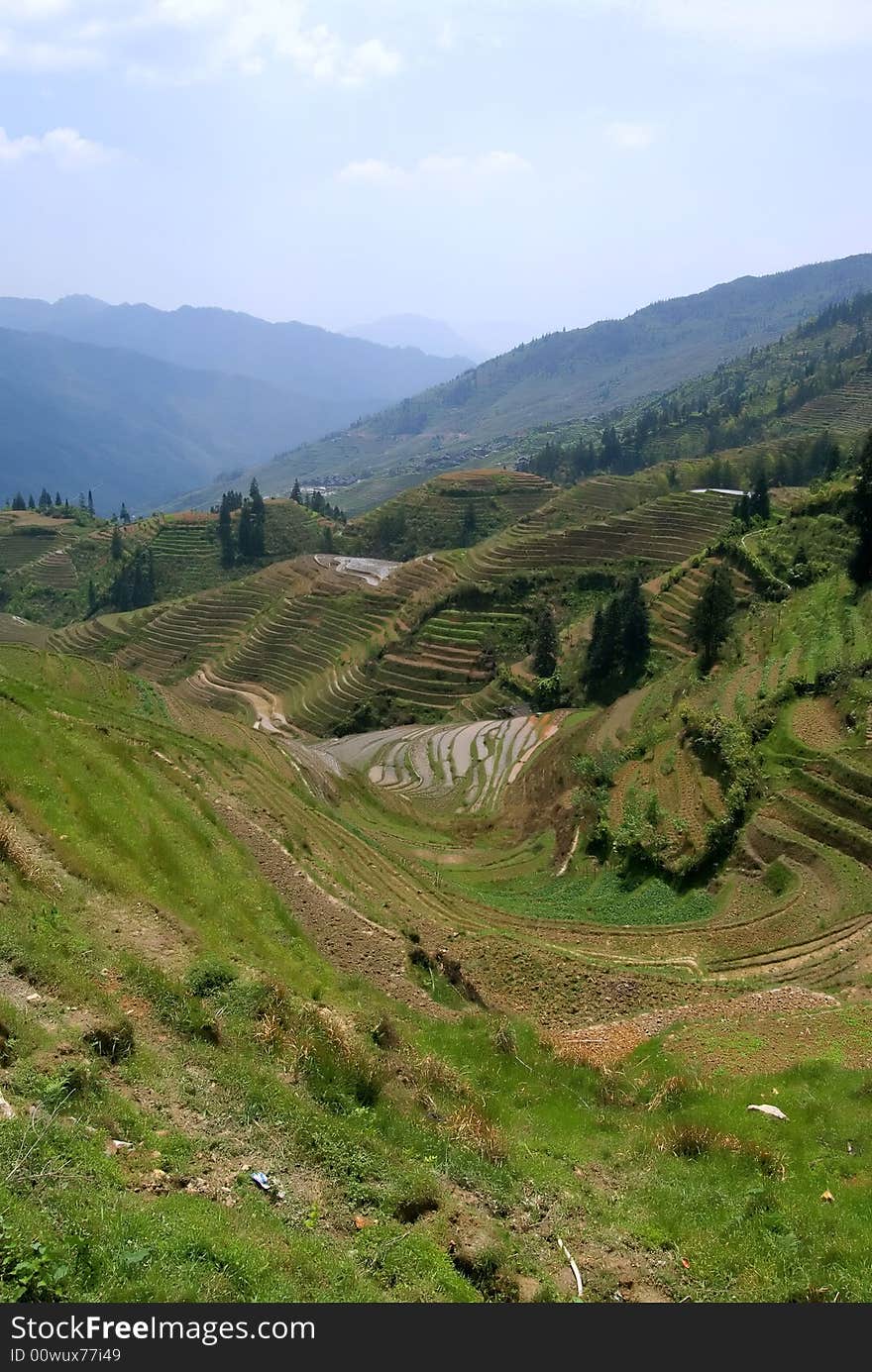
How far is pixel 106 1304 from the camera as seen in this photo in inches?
184

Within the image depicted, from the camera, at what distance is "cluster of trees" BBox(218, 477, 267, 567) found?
10456 centimetres

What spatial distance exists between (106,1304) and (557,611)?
5943cm

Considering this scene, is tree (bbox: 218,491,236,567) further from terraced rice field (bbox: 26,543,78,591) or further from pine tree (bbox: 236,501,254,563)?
terraced rice field (bbox: 26,543,78,591)

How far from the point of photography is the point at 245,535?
105062 millimetres

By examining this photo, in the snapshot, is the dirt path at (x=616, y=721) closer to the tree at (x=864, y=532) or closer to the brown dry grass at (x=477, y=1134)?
the tree at (x=864, y=532)

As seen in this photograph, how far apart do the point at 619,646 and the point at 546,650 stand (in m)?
6.56

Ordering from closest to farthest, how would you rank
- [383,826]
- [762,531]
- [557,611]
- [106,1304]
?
[106,1304] → [383,826] → [762,531] → [557,611]

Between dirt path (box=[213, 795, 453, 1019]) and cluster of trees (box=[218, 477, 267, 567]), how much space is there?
90949 millimetres

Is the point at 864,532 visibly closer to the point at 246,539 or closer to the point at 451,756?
the point at 451,756

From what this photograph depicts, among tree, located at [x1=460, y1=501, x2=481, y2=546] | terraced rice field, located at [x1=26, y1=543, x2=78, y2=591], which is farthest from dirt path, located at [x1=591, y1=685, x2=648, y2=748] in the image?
terraced rice field, located at [x1=26, y1=543, x2=78, y2=591]

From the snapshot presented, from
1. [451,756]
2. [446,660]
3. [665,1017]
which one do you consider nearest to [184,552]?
[446,660]

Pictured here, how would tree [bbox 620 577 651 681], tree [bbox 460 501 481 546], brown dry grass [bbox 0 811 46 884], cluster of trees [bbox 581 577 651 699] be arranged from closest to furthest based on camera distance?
brown dry grass [bbox 0 811 46 884], tree [bbox 620 577 651 681], cluster of trees [bbox 581 577 651 699], tree [bbox 460 501 481 546]

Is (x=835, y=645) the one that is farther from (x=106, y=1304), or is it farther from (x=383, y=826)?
(x=106, y=1304)

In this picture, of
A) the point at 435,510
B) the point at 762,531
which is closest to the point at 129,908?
the point at 762,531
